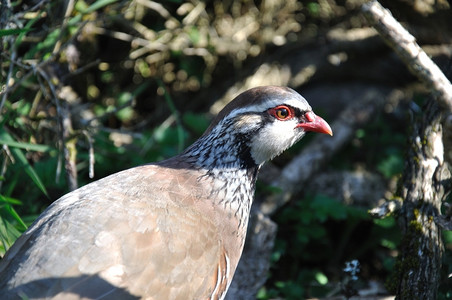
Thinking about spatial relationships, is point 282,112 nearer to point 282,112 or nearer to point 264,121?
point 282,112

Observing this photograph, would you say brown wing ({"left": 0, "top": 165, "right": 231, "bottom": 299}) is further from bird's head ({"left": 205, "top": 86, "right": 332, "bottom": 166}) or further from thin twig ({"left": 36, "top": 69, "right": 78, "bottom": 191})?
thin twig ({"left": 36, "top": 69, "right": 78, "bottom": 191})

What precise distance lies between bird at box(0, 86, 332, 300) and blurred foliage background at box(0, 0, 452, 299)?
2.43ft

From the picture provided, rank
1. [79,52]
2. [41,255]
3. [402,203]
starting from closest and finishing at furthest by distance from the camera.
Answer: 1. [41,255]
2. [402,203]
3. [79,52]

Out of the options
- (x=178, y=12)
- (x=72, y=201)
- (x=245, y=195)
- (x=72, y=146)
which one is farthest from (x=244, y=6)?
(x=72, y=201)

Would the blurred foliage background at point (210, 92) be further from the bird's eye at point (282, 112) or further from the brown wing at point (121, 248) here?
the bird's eye at point (282, 112)

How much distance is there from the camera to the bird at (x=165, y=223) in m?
2.68

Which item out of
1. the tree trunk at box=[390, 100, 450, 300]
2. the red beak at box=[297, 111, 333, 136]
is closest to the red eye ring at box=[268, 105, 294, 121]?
the red beak at box=[297, 111, 333, 136]

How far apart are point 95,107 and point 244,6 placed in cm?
193

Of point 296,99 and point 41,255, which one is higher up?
point 41,255

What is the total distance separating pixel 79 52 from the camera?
213 inches

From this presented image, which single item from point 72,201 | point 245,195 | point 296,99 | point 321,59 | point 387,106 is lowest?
point 387,106

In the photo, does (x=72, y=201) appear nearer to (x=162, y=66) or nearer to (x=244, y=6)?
(x=162, y=66)

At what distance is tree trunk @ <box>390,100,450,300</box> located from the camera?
3242mm

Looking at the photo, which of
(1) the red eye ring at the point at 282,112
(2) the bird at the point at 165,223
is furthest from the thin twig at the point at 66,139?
(1) the red eye ring at the point at 282,112
